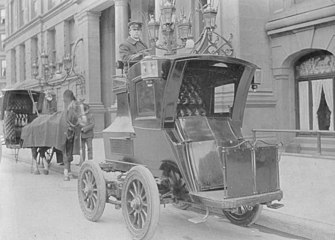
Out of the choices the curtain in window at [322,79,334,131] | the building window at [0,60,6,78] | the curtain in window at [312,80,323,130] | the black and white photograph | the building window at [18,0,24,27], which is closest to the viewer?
the black and white photograph

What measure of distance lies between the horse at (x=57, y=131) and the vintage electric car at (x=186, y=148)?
12.6ft

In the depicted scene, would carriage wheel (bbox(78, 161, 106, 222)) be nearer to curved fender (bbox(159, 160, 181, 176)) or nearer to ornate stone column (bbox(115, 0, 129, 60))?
curved fender (bbox(159, 160, 181, 176))

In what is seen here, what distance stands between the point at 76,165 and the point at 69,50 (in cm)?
1673

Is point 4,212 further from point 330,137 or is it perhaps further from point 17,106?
point 330,137

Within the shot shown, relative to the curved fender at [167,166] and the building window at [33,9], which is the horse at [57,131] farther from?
the building window at [33,9]

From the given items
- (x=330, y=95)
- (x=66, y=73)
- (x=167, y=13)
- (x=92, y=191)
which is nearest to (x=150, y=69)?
(x=92, y=191)

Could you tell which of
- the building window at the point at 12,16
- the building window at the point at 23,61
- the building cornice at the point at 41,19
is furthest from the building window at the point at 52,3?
the building window at the point at 12,16

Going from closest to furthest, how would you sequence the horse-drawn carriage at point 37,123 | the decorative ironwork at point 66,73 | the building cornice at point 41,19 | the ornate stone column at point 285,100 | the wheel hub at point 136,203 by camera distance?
the wheel hub at point 136,203, the horse-drawn carriage at point 37,123, the ornate stone column at point 285,100, the decorative ironwork at point 66,73, the building cornice at point 41,19

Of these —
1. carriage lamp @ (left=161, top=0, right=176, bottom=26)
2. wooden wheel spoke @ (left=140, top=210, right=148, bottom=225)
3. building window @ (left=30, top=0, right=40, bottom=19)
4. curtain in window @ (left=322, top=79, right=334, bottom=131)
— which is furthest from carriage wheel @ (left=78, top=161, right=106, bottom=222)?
building window @ (left=30, top=0, right=40, bottom=19)

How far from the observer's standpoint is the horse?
33.9ft

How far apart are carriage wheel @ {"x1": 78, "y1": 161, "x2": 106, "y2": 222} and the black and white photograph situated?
0.06ft

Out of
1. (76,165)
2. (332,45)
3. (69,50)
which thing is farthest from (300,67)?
(69,50)

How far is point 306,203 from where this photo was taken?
23.0 ft

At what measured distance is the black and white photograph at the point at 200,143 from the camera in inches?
209
